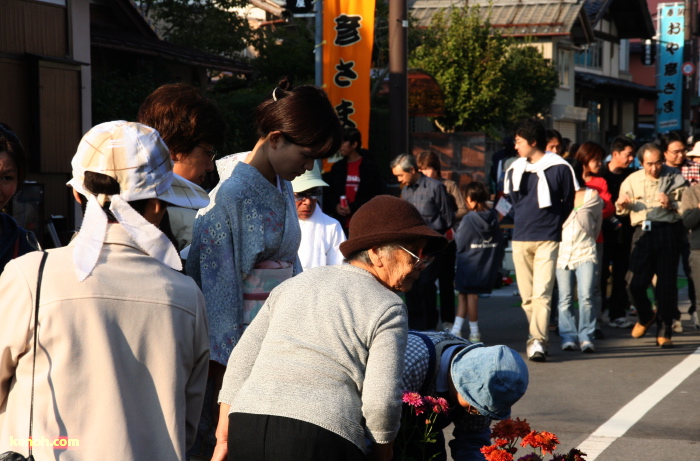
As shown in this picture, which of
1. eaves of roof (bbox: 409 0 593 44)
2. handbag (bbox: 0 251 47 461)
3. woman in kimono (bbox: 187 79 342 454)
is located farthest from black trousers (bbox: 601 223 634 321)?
eaves of roof (bbox: 409 0 593 44)

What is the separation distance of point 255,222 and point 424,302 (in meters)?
6.09

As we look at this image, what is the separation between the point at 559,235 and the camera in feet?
28.7

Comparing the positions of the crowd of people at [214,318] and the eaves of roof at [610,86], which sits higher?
the eaves of roof at [610,86]

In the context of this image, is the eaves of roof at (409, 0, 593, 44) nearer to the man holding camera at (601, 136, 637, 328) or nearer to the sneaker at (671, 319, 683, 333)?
the man holding camera at (601, 136, 637, 328)

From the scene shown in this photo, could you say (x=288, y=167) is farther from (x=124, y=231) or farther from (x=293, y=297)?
(x=124, y=231)

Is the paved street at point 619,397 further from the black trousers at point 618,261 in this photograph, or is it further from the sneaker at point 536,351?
the black trousers at point 618,261

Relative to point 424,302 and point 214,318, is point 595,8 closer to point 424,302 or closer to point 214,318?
point 424,302

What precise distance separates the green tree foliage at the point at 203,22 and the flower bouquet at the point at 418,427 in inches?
705

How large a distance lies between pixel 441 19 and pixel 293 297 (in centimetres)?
2249

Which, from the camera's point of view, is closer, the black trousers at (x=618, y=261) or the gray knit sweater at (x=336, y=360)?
the gray knit sweater at (x=336, y=360)


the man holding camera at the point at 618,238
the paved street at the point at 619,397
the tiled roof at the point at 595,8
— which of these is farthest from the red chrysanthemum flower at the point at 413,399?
the tiled roof at the point at 595,8

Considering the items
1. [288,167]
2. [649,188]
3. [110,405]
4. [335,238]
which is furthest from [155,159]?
Answer: [649,188]

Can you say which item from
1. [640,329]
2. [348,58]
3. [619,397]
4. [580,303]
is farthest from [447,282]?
[348,58]

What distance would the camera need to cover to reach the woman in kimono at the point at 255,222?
11.2 feet
